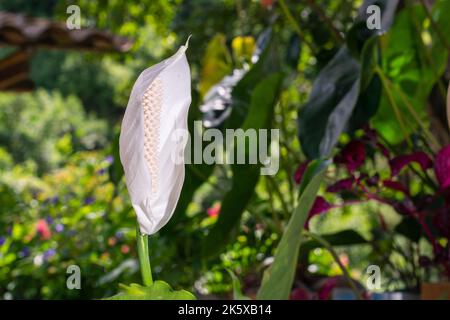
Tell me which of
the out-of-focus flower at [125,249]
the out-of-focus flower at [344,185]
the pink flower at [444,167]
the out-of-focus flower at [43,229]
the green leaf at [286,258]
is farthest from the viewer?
the out-of-focus flower at [43,229]

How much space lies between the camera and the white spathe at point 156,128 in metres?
0.33

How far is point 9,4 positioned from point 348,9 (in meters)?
11.5

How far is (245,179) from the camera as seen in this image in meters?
0.90

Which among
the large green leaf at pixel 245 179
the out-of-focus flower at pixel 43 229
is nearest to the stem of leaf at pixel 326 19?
the large green leaf at pixel 245 179

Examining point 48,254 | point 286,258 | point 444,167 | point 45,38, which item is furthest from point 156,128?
point 45,38

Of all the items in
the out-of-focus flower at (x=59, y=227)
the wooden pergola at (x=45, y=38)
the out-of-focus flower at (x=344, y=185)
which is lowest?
the out-of-focus flower at (x=59, y=227)

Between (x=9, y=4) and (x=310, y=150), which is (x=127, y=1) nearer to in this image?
(x=310, y=150)

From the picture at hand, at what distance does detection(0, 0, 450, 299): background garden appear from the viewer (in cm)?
79

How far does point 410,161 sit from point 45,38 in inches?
65.7

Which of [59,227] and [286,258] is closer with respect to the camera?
[286,258]

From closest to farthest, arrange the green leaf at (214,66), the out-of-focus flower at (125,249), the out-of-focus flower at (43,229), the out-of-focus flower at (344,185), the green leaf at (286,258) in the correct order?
the green leaf at (286,258), the out-of-focus flower at (344,185), the green leaf at (214,66), the out-of-focus flower at (125,249), the out-of-focus flower at (43,229)

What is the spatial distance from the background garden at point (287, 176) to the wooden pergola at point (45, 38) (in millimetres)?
77

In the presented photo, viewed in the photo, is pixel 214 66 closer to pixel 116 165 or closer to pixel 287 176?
pixel 287 176

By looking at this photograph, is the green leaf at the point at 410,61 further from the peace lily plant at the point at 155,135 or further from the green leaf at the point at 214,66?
the peace lily plant at the point at 155,135
